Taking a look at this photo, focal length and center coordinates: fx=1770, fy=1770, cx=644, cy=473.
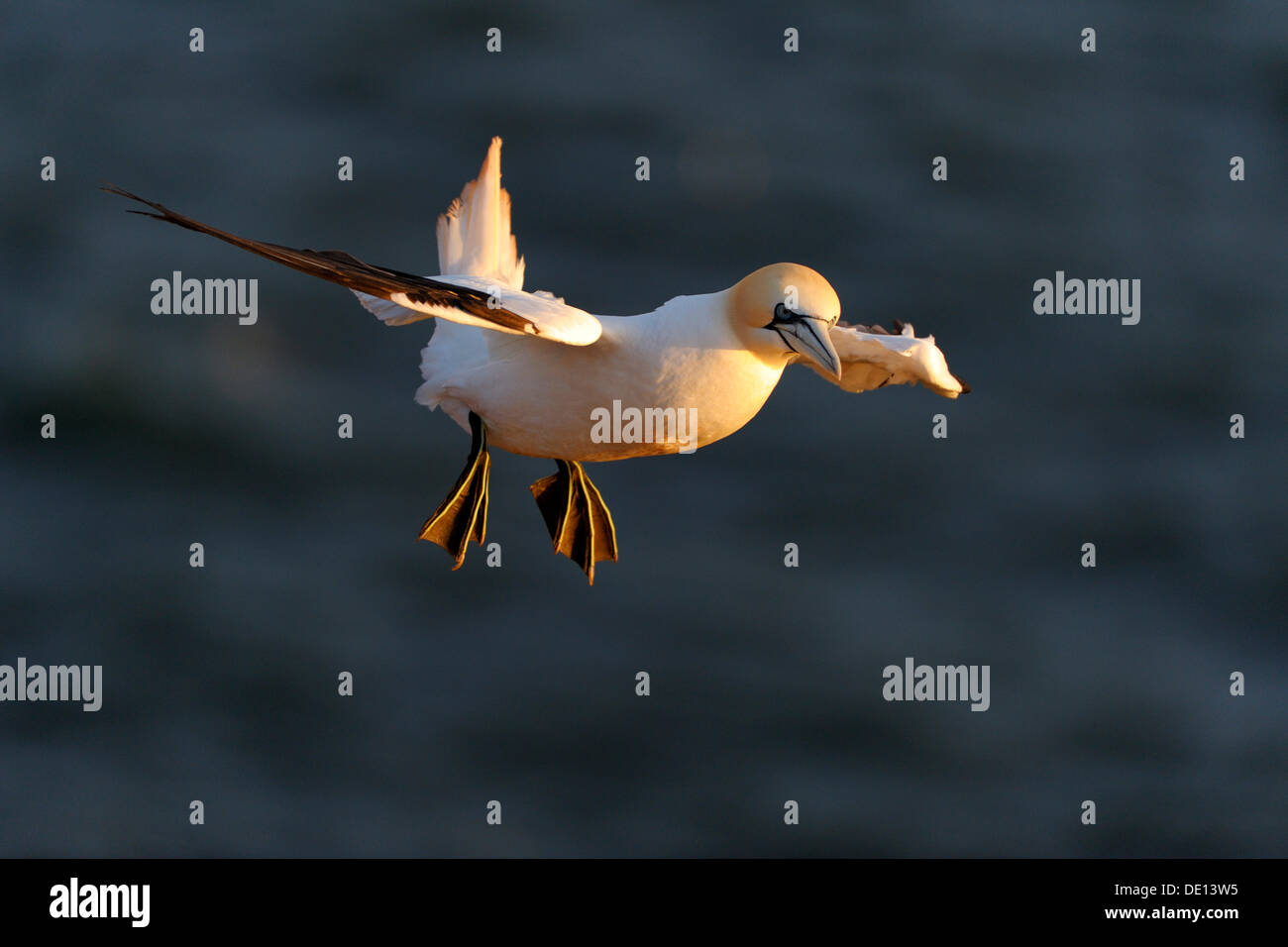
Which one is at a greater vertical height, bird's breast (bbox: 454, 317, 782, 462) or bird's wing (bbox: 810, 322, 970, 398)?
bird's wing (bbox: 810, 322, 970, 398)

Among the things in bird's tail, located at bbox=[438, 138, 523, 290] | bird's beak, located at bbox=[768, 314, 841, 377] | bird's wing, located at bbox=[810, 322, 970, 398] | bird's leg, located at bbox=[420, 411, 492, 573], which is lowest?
bird's leg, located at bbox=[420, 411, 492, 573]

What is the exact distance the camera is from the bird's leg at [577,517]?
13047 mm

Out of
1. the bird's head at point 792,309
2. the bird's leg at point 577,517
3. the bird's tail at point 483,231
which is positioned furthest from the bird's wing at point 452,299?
the bird's leg at point 577,517

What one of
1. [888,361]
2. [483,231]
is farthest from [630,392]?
[483,231]

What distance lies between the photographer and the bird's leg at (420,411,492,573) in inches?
472

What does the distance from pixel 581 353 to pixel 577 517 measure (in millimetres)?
2727

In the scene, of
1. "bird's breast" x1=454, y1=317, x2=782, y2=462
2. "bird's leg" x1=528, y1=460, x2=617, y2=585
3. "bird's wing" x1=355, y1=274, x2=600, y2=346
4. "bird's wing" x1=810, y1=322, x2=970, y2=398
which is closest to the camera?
"bird's wing" x1=355, y1=274, x2=600, y2=346

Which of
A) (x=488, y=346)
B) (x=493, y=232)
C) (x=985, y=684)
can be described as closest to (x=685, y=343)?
(x=488, y=346)

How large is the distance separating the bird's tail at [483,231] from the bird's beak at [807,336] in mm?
2643

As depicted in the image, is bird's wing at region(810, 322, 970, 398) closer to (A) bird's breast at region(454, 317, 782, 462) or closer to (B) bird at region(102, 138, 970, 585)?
(B) bird at region(102, 138, 970, 585)

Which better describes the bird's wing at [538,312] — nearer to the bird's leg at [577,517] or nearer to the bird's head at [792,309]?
the bird's head at [792,309]

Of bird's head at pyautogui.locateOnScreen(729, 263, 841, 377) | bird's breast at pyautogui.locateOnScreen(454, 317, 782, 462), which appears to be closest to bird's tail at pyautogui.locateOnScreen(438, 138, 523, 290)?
bird's breast at pyautogui.locateOnScreen(454, 317, 782, 462)

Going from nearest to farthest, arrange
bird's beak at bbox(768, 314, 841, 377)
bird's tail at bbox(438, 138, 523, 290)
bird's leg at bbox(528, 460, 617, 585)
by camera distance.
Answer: bird's beak at bbox(768, 314, 841, 377), bird's tail at bbox(438, 138, 523, 290), bird's leg at bbox(528, 460, 617, 585)

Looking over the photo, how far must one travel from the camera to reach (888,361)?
1163 cm
